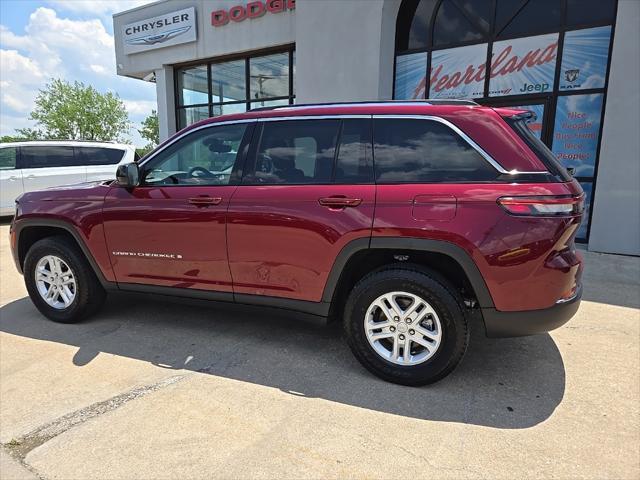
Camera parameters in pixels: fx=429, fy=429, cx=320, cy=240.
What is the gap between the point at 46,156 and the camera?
1009 cm

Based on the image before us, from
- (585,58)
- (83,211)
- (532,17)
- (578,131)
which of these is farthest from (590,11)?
(83,211)

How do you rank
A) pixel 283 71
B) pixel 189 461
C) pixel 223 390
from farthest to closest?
1. pixel 283 71
2. pixel 223 390
3. pixel 189 461

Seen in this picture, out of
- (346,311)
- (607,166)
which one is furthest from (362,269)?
(607,166)

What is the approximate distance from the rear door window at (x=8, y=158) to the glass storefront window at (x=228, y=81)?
5.28m

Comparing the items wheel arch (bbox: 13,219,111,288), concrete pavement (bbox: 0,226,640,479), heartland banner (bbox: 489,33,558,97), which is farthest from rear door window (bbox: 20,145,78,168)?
heartland banner (bbox: 489,33,558,97)

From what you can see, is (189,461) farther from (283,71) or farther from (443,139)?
(283,71)

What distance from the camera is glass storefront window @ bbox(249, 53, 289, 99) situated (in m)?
11.0

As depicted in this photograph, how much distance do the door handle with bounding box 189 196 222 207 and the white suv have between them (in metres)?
8.54

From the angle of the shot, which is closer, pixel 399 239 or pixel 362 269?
pixel 399 239

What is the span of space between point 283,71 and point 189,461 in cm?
1040

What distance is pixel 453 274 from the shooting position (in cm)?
286

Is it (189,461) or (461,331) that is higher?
(461,331)

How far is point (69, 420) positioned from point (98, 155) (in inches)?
374

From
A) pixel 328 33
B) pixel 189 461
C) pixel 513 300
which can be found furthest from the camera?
pixel 328 33
